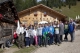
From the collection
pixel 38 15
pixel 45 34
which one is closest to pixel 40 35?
pixel 45 34

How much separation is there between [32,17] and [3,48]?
23013 mm

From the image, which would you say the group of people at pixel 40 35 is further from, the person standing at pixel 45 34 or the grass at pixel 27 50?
the grass at pixel 27 50

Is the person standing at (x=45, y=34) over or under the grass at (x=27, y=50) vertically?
over

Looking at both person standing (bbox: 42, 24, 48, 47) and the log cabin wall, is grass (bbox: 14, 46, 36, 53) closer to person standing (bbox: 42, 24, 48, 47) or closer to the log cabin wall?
person standing (bbox: 42, 24, 48, 47)

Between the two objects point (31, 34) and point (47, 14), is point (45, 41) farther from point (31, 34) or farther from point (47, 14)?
point (47, 14)

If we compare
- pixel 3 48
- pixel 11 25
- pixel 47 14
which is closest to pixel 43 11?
pixel 47 14


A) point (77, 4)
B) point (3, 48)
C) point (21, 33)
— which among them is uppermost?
point (77, 4)

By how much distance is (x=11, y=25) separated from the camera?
22.2m

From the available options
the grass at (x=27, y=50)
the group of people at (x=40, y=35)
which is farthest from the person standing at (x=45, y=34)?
the grass at (x=27, y=50)

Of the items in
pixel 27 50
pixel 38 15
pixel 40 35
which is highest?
pixel 38 15

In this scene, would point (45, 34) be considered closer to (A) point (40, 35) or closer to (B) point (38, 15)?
(A) point (40, 35)

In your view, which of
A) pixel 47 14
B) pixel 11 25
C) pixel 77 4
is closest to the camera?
pixel 11 25

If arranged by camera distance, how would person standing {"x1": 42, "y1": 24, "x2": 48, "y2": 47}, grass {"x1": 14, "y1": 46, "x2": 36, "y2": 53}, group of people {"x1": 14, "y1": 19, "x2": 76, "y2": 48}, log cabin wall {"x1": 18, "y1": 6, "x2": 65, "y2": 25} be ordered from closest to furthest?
grass {"x1": 14, "y1": 46, "x2": 36, "y2": 53}
person standing {"x1": 42, "y1": 24, "x2": 48, "y2": 47}
group of people {"x1": 14, "y1": 19, "x2": 76, "y2": 48}
log cabin wall {"x1": 18, "y1": 6, "x2": 65, "y2": 25}

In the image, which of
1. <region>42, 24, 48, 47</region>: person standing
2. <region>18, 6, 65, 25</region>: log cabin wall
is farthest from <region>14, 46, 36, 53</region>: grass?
<region>18, 6, 65, 25</region>: log cabin wall
